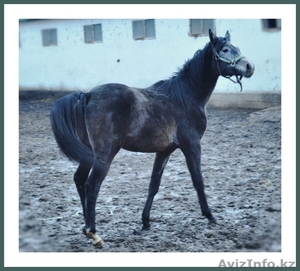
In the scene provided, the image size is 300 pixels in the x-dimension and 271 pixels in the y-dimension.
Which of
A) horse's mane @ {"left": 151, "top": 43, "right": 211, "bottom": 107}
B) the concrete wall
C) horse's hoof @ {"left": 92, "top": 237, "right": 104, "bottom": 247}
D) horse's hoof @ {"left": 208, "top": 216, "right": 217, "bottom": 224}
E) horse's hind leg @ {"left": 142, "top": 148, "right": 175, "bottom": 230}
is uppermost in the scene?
the concrete wall

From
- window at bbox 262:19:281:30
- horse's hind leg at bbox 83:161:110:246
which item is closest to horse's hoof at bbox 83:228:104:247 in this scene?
horse's hind leg at bbox 83:161:110:246

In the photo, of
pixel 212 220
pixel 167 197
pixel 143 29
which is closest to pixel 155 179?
pixel 167 197

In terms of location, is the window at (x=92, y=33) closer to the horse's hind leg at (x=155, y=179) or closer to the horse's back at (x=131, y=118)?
the horse's back at (x=131, y=118)

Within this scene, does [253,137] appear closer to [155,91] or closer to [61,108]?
[155,91]

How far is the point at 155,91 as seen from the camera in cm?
412

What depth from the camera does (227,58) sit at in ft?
13.2

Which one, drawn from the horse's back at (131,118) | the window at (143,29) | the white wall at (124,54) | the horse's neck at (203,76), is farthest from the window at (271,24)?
the horse's back at (131,118)

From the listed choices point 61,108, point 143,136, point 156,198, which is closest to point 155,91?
point 143,136

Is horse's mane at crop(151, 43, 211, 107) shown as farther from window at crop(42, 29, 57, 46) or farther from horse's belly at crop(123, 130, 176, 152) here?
window at crop(42, 29, 57, 46)

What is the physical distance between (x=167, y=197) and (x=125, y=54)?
6.56 feet

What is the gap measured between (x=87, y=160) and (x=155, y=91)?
0.98 m

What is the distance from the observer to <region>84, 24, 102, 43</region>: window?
16.8ft

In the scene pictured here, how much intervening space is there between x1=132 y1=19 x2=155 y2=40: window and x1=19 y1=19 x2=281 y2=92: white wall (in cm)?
8

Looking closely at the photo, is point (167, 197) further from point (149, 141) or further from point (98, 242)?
point (98, 242)
